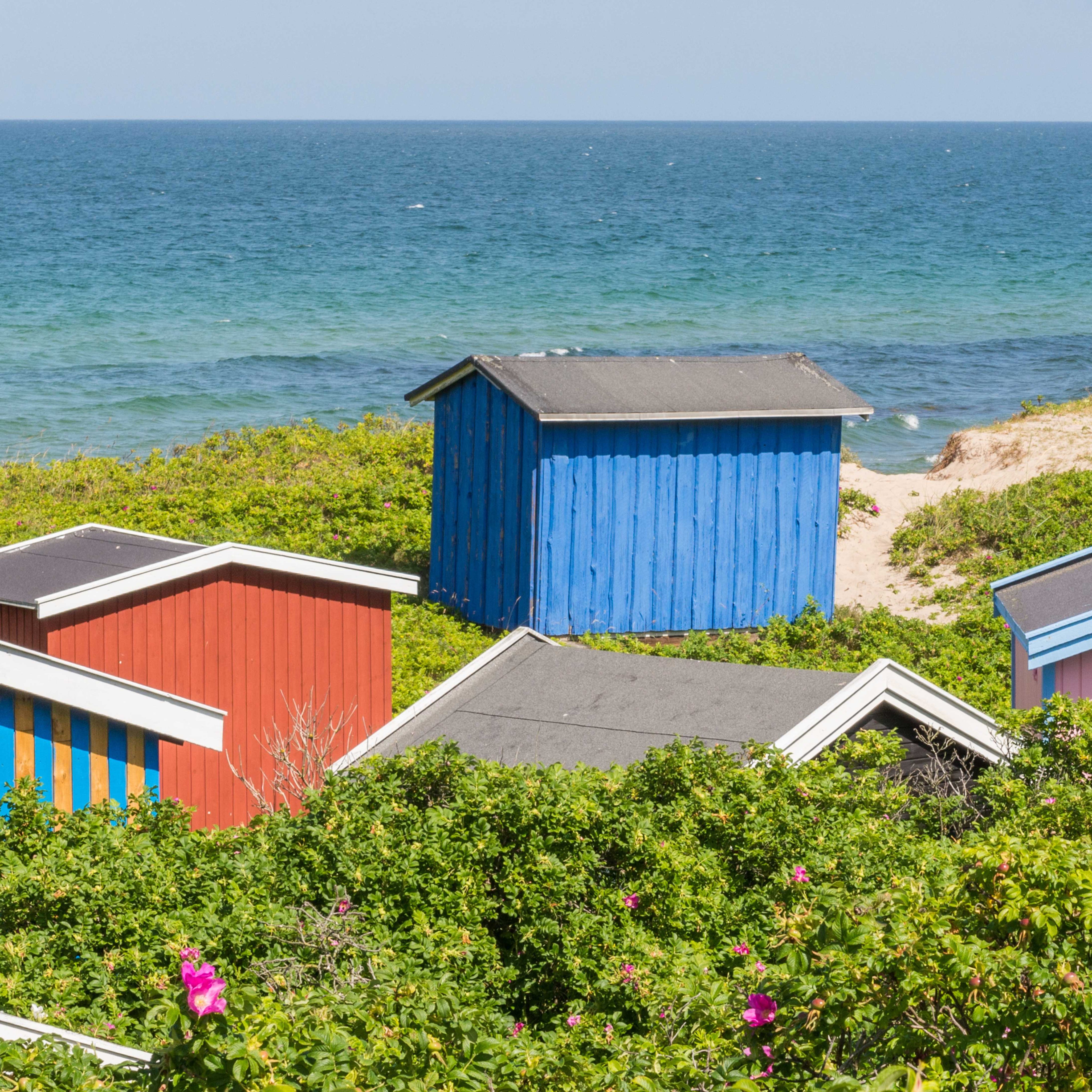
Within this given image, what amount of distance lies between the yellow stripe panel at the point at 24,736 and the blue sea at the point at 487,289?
19425mm

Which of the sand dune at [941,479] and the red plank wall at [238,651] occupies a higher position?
the red plank wall at [238,651]

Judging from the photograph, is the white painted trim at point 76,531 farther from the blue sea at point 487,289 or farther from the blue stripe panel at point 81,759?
the blue sea at point 487,289

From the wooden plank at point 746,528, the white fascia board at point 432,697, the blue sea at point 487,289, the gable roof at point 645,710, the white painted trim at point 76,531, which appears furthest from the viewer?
the blue sea at point 487,289

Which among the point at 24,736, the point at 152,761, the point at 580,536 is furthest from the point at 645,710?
the point at 580,536

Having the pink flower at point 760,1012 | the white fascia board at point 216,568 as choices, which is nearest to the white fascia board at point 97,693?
the white fascia board at point 216,568

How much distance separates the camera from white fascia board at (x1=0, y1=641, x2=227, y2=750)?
7.04 m

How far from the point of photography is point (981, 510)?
57.8 feet

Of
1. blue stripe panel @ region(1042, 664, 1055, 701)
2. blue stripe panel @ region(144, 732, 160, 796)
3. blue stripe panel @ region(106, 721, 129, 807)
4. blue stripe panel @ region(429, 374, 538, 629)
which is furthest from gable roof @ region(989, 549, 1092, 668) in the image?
blue stripe panel @ region(429, 374, 538, 629)

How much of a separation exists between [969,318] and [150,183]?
63.5 m

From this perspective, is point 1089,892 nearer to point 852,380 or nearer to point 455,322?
point 852,380

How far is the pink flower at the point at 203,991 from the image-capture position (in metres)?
3.21

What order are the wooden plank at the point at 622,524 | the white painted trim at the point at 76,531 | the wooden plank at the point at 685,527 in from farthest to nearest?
the wooden plank at the point at 685,527, the wooden plank at the point at 622,524, the white painted trim at the point at 76,531

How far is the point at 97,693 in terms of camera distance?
7098 mm

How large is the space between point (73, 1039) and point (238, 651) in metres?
5.27
